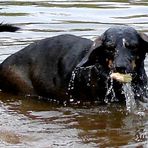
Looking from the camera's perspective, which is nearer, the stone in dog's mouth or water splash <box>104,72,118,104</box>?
the stone in dog's mouth

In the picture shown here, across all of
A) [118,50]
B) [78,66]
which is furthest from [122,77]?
[78,66]

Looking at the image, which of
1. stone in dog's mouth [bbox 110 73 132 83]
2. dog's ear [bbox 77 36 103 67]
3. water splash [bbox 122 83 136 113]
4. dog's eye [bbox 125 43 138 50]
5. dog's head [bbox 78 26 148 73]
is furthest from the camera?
water splash [bbox 122 83 136 113]

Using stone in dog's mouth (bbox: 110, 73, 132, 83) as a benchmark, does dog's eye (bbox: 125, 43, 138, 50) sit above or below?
above

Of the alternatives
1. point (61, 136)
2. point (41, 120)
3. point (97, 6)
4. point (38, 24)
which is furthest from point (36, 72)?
point (97, 6)

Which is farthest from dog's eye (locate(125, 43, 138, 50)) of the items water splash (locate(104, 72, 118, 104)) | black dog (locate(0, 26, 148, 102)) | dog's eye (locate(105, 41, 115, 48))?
water splash (locate(104, 72, 118, 104))

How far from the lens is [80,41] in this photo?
978 cm

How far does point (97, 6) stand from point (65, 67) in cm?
789

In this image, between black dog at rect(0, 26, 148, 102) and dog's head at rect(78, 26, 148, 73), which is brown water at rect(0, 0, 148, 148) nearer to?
black dog at rect(0, 26, 148, 102)

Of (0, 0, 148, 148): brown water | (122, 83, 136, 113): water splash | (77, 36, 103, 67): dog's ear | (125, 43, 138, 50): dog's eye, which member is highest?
(125, 43, 138, 50): dog's eye

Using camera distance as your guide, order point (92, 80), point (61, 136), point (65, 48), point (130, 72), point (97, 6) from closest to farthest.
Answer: point (61, 136)
point (130, 72)
point (92, 80)
point (65, 48)
point (97, 6)

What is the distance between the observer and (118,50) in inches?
326

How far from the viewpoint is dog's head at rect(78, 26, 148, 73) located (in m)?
8.24

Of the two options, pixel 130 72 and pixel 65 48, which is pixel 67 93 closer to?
pixel 65 48

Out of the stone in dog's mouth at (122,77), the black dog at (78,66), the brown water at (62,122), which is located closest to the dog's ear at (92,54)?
the black dog at (78,66)
